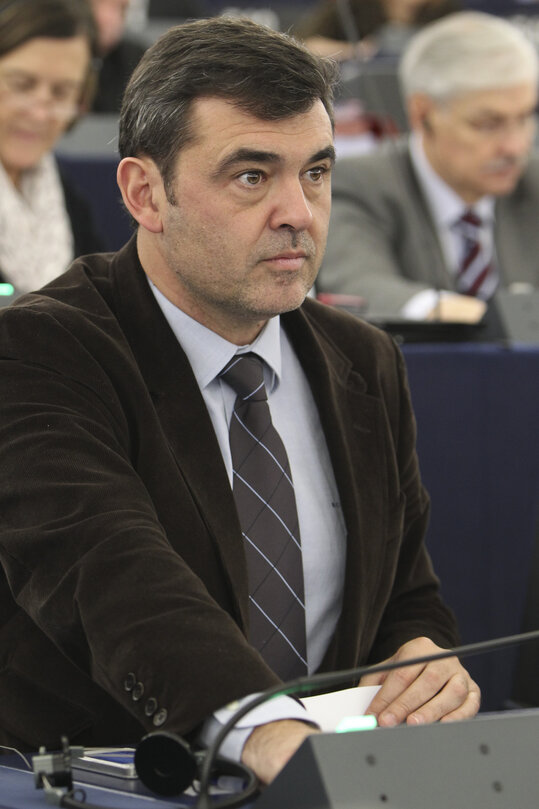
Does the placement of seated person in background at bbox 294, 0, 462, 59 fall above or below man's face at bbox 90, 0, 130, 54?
below

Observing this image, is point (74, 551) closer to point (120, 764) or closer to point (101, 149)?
point (120, 764)

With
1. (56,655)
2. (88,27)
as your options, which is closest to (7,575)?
(56,655)

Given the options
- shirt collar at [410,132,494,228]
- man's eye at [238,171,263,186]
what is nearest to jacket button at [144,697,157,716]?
man's eye at [238,171,263,186]

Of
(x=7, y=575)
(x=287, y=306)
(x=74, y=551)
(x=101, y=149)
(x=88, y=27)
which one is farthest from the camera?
(x=101, y=149)

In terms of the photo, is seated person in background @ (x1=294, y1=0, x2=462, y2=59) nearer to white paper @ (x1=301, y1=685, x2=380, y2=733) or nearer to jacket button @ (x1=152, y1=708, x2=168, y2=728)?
white paper @ (x1=301, y1=685, x2=380, y2=733)

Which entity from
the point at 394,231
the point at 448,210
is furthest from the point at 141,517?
the point at 448,210

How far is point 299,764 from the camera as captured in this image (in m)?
0.94

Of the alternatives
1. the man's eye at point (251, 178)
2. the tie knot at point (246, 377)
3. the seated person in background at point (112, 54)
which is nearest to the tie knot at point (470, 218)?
the seated person in background at point (112, 54)

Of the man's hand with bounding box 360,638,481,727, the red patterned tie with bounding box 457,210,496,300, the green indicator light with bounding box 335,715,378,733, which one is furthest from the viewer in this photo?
the red patterned tie with bounding box 457,210,496,300

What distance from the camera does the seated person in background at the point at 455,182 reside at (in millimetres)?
3396

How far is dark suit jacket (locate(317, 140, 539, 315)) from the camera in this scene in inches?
131

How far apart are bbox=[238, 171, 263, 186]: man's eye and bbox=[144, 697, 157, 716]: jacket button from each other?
0.59 metres

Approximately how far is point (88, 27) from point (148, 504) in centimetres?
238

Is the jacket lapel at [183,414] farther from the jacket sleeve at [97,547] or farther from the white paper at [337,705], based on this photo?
the white paper at [337,705]
